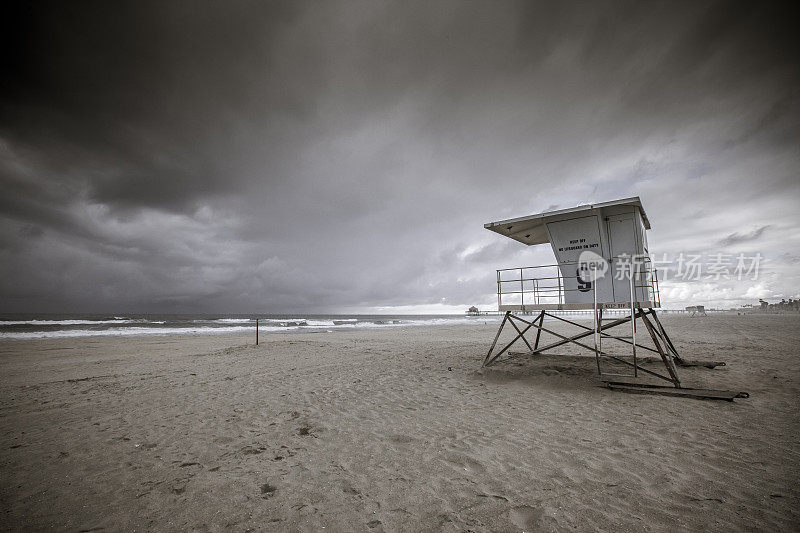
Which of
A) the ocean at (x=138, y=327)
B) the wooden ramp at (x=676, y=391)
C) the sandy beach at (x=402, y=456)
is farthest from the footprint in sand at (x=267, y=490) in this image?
the ocean at (x=138, y=327)

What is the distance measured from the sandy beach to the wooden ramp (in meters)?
0.27

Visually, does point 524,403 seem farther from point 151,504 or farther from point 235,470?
point 151,504

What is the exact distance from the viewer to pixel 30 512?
396 centimetres

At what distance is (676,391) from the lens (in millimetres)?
8297

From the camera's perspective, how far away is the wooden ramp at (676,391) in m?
7.62

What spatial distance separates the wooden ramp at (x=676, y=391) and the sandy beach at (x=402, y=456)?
27cm

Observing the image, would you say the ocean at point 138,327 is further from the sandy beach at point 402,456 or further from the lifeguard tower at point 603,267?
the lifeguard tower at point 603,267

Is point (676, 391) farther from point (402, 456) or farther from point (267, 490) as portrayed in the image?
point (267, 490)

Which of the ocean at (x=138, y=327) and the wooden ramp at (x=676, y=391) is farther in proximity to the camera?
the ocean at (x=138, y=327)

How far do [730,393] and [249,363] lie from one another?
16.5 metres

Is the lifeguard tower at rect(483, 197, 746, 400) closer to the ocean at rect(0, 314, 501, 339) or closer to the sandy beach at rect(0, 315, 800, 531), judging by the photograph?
the sandy beach at rect(0, 315, 800, 531)

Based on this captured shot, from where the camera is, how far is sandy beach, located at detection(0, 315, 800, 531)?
147 inches

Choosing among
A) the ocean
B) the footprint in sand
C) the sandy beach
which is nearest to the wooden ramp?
the sandy beach

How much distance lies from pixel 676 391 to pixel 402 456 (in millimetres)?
7854
